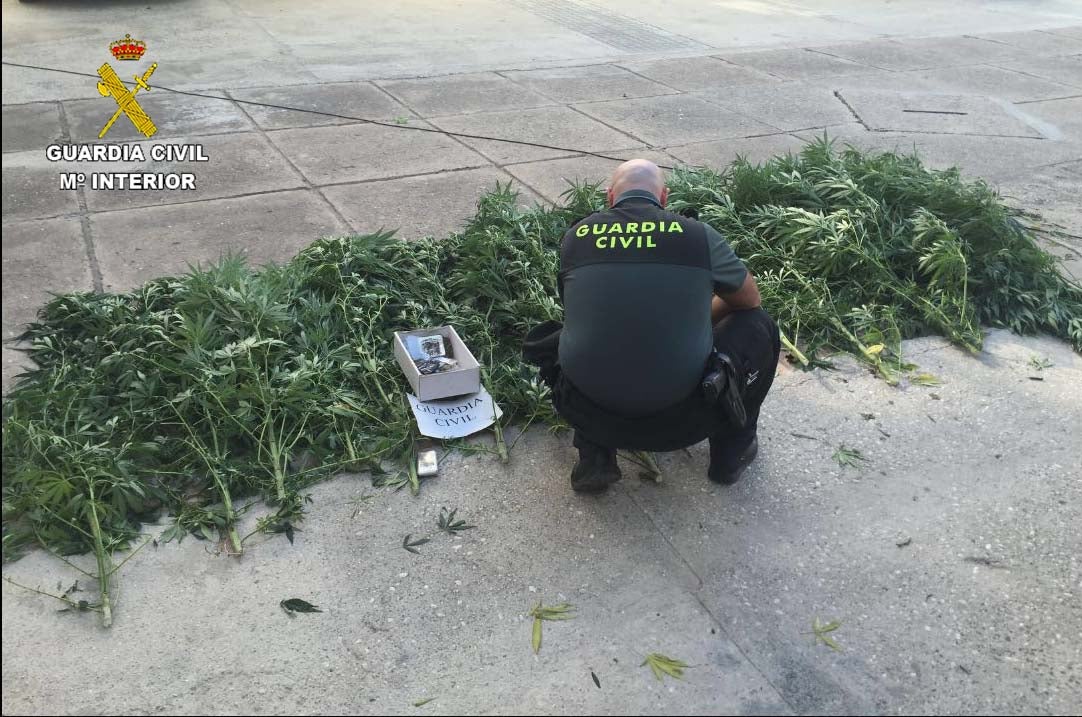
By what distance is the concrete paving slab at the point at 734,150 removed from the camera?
7.28m

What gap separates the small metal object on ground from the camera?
12.1ft

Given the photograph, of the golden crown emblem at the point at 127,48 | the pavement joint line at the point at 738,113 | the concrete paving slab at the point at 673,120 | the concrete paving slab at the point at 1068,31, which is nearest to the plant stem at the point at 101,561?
the concrete paving slab at the point at 673,120

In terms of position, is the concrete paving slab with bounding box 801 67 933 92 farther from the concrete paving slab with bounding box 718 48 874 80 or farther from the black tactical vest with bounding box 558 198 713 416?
the black tactical vest with bounding box 558 198 713 416

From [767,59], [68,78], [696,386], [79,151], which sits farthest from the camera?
[767,59]

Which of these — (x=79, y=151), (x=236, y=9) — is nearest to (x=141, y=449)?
(x=79, y=151)

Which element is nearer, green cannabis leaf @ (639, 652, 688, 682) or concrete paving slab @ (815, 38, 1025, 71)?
green cannabis leaf @ (639, 652, 688, 682)

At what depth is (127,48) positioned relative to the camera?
402 inches

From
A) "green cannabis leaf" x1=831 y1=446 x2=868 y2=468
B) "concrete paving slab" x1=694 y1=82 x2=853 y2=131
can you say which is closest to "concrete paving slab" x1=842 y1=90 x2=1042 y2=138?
"concrete paving slab" x1=694 y1=82 x2=853 y2=131

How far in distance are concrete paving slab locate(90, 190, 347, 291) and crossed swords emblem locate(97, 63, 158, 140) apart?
1.82 meters

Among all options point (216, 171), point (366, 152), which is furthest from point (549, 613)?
point (366, 152)

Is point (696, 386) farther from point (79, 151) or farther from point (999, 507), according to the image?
point (79, 151)

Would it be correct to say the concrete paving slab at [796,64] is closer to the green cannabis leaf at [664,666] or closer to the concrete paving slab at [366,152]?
the concrete paving slab at [366,152]

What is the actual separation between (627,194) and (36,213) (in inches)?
173

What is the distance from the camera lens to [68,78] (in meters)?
9.11
